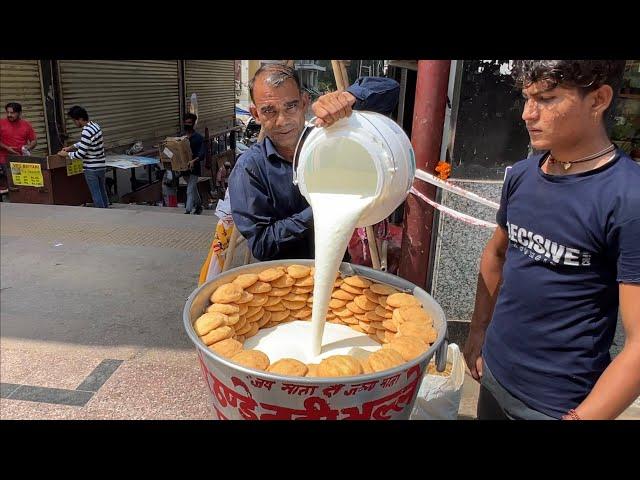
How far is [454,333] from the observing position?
3.59m

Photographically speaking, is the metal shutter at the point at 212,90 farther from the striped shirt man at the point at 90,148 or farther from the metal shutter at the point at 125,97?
the striped shirt man at the point at 90,148

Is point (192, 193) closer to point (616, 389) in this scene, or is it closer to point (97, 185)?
point (97, 185)

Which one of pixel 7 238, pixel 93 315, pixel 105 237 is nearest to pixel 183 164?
pixel 105 237

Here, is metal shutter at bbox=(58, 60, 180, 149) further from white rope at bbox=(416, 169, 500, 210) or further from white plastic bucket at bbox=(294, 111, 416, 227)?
white plastic bucket at bbox=(294, 111, 416, 227)

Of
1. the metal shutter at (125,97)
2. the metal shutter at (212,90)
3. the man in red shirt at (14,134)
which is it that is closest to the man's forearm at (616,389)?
the man in red shirt at (14,134)

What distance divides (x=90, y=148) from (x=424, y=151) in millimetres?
6169

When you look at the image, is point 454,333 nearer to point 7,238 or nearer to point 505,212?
point 505,212

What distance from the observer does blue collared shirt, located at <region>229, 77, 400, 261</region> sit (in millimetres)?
2061

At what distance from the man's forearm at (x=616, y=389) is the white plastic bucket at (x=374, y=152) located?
2.77 ft

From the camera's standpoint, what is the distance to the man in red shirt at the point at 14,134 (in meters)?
7.68

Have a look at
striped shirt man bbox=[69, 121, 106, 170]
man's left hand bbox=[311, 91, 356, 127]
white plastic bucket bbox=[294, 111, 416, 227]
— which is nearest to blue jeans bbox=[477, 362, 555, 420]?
white plastic bucket bbox=[294, 111, 416, 227]

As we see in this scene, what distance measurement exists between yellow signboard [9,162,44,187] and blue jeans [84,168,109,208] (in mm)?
701

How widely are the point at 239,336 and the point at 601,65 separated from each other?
141 cm

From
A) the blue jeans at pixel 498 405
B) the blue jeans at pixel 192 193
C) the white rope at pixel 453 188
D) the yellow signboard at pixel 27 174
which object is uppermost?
the white rope at pixel 453 188
